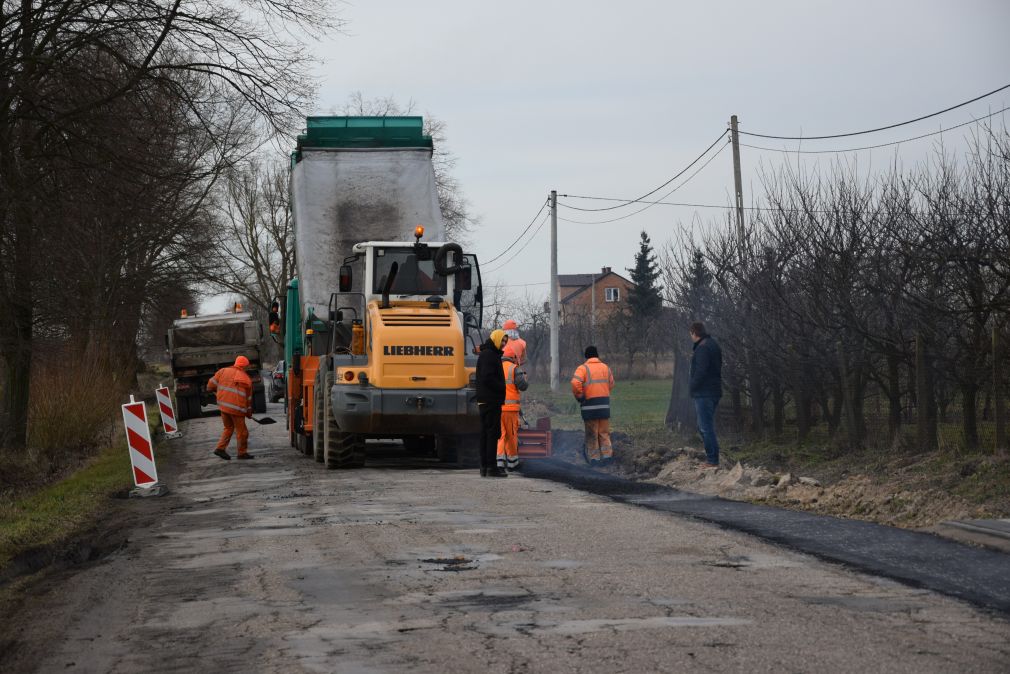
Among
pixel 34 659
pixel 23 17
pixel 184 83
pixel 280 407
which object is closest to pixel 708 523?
pixel 34 659

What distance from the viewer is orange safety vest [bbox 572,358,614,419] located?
57.2 feet

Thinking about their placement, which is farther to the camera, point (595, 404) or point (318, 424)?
point (318, 424)

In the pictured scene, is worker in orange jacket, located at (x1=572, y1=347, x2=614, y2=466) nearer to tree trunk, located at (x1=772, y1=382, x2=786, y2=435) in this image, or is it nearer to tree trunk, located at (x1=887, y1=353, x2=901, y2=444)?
tree trunk, located at (x1=772, y1=382, x2=786, y2=435)

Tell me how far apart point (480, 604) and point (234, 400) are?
12952 mm

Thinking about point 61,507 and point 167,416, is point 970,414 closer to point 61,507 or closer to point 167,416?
point 61,507

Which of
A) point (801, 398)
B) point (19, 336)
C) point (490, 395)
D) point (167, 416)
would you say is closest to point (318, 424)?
point (490, 395)

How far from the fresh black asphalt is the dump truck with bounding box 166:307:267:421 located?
21394mm

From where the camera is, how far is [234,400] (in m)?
19.5

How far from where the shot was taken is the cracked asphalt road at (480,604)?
5934mm

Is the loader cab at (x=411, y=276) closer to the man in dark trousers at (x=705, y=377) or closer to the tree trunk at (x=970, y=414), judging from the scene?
the man in dark trousers at (x=705, y=377)

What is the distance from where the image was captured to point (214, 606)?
7.39 meters

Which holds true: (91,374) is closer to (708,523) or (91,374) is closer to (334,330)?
(334,330)

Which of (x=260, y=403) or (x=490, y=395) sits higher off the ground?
(x=490, y=395)

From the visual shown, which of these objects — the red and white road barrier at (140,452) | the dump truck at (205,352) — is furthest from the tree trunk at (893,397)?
the dump truck at (205,352)
